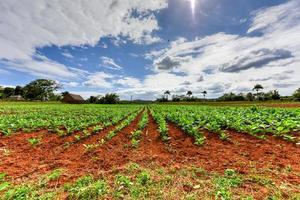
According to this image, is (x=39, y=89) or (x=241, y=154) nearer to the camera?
(x=241, y=154)

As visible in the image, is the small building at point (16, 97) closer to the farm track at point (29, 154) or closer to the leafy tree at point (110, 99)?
the leafy tree at point (110, 99)

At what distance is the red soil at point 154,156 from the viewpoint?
535cm

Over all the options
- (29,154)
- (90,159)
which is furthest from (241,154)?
(29,154)

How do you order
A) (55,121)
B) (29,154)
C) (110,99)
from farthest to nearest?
(110,99) → (55,121) → (29,154)

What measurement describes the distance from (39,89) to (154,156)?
12999cm

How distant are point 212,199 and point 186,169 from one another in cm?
152

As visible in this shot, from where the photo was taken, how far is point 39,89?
387 ft

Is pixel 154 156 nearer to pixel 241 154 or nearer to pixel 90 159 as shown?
pixel 90 159

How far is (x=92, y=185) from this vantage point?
166 inches

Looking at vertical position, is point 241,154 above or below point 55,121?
below

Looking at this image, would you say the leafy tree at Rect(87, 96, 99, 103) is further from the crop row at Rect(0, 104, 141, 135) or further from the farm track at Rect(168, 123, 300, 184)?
the farm track at Rect(168, 123, 300, 184)

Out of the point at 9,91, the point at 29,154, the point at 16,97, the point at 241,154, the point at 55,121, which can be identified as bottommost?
the point at 29,154

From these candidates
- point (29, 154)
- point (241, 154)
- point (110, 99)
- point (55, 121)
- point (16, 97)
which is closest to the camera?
point (241, 154)

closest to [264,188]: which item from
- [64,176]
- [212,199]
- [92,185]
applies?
[212,199]
